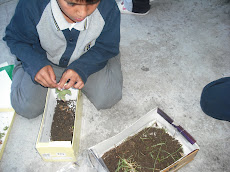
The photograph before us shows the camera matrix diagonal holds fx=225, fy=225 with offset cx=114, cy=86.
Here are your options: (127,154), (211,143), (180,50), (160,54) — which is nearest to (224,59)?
(180,50)

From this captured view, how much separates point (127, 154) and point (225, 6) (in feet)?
6.25

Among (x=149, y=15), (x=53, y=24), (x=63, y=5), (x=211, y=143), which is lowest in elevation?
(x=211, y=143)

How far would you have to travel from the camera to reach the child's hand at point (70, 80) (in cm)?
121

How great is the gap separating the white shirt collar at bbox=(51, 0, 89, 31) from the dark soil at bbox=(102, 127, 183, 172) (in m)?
0.69

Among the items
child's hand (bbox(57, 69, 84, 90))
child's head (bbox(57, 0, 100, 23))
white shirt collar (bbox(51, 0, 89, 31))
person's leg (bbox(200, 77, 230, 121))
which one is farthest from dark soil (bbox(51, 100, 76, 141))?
person's leg (bbox(200, 77, 230, 121))

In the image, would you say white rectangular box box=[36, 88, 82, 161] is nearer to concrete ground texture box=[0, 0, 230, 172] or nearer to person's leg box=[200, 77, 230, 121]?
concrete ground texture box=[0, 0, 230, 172]

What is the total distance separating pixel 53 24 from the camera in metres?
1.12

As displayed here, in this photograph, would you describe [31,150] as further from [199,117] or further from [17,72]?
[199,117]

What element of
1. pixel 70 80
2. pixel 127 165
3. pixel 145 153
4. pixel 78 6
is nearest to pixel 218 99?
pixel 145 153

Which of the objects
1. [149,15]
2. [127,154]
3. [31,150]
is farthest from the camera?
[149,15]

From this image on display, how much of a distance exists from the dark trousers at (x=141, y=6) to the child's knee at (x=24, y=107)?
135 cm

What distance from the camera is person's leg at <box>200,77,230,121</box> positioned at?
1.34m

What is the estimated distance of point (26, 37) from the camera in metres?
1.24

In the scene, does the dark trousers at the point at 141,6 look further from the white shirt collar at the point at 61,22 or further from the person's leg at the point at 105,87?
the white shirt collar at the point at 61,22
